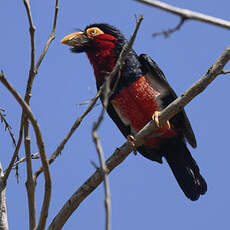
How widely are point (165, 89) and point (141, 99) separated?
0.35m

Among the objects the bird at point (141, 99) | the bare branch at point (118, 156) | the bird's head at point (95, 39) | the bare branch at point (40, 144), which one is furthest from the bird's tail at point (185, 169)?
the bare branch at point (40, 144)

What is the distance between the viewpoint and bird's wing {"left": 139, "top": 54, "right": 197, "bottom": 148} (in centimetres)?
454

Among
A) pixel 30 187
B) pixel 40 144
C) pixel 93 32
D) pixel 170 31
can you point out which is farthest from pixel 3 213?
pixel 93 32

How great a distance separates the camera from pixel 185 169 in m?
4.77

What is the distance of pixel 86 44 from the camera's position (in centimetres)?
501

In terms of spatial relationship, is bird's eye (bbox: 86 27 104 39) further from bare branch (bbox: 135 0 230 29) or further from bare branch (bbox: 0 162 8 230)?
bare branch (bbox: 135 0 230 29)

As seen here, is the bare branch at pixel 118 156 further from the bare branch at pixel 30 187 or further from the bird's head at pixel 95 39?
the bird's head at pixel 95 39

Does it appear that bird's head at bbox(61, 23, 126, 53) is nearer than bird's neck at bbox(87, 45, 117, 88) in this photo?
No

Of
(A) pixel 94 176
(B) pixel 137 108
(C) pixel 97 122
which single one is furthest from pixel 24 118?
(B) pixel 137 108

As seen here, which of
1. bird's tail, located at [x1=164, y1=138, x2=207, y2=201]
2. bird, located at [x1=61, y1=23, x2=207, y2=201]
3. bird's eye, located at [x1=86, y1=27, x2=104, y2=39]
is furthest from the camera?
bird's eye, located at [x1=86, y1=27, x2=104, y2=39]

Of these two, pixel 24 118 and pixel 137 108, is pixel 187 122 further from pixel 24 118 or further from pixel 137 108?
pixel 24 118

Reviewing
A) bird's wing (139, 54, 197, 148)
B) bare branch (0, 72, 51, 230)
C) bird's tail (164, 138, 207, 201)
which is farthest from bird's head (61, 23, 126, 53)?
bare branch (0, 72, 51, 230)

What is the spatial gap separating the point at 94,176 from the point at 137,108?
1.51m

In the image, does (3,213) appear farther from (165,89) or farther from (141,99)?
(165,89)
